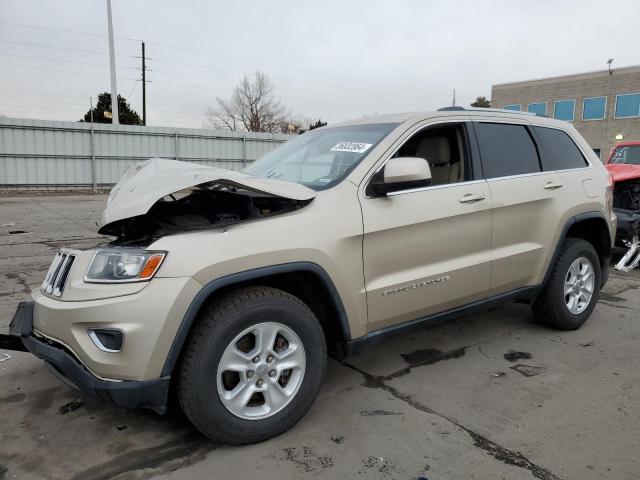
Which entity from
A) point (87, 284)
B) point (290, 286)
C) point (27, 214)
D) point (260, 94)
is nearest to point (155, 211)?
point (87, 284)

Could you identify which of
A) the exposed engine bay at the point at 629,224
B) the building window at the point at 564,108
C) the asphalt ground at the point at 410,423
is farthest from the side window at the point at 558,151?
the building window at the point at 564,108

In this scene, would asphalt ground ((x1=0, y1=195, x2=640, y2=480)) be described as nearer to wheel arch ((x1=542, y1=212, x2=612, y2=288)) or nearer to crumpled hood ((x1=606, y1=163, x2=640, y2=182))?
wheel arch ((x1=542, y1=212, x2=612, y2=288))

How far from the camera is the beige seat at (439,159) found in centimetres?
364

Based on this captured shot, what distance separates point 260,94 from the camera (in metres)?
52.6

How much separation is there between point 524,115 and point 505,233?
3.84 feet

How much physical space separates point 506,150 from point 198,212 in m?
2.37

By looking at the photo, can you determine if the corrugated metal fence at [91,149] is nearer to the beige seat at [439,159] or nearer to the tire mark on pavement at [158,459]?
the beige seat at [439,159]

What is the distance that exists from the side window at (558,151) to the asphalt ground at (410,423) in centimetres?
147

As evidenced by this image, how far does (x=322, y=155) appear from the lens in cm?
351

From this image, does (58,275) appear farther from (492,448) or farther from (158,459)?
(492,448)

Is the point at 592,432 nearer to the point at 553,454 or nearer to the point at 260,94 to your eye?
the point at 553,454

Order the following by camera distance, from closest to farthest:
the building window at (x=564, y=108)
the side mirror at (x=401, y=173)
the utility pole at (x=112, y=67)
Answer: the side mirror at (x=401, y=173) < the utility pole at (x=112, y=67) < the building window at (x=564, y=108)

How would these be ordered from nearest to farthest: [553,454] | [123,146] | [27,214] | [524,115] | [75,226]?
[553,454] → [524,115] → [75,226] → [27,214] → [123,146]

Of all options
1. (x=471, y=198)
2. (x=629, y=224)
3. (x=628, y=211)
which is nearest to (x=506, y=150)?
(x=471, y=198)
